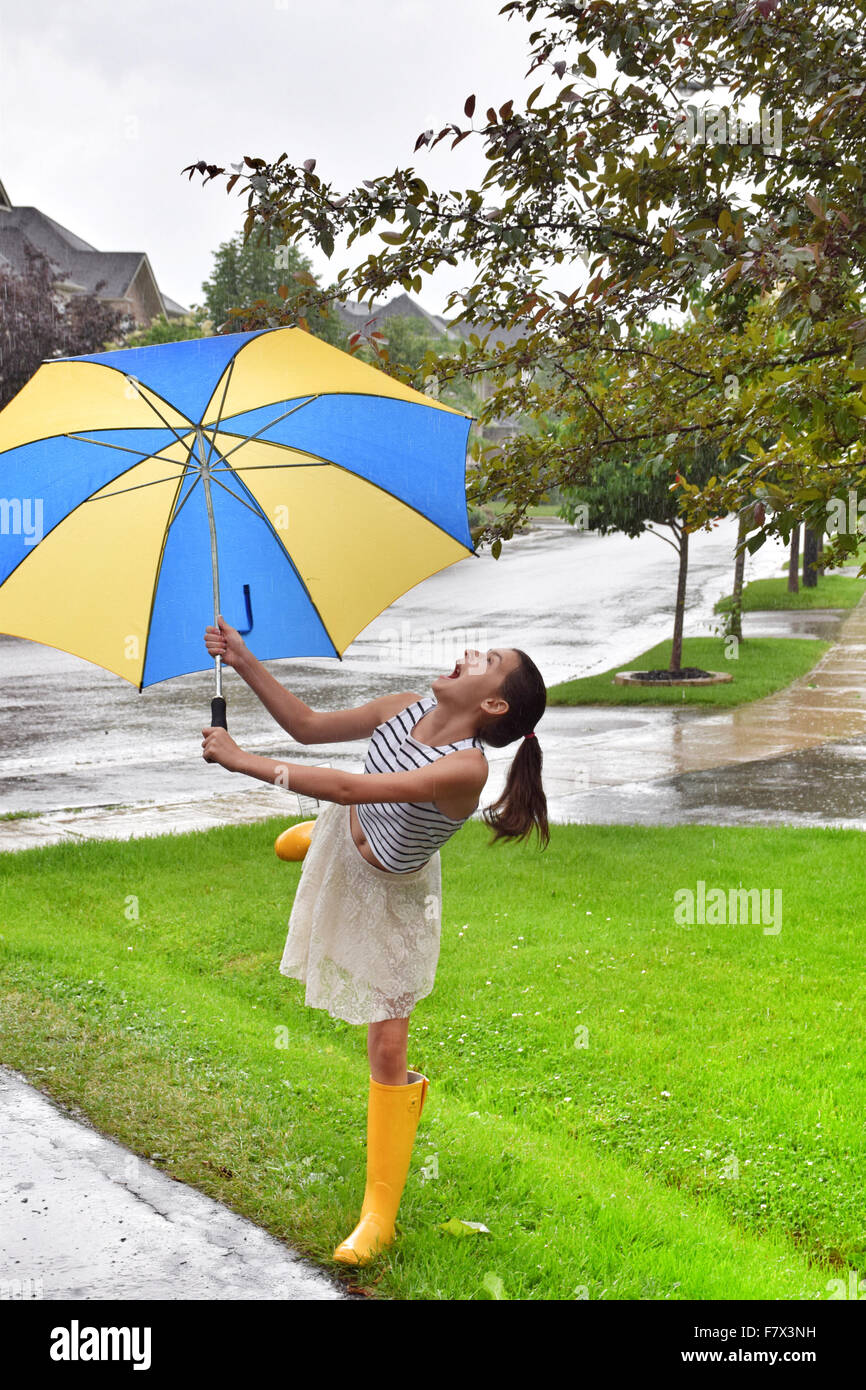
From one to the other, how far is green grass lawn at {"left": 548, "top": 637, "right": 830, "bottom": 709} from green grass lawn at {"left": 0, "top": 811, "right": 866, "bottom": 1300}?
6955 millimetres

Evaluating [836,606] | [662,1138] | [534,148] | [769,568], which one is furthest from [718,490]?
[769,568]

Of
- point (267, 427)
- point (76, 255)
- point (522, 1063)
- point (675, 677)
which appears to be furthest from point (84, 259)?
point (267, 427)

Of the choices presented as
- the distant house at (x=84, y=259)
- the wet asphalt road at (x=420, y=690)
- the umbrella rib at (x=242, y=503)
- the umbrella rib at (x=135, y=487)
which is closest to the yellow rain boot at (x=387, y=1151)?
the umbrella rib at (x=242, y=503)

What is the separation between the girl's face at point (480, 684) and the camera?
3268mm

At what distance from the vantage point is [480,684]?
3.27 m

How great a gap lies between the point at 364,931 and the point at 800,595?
25.4 metres

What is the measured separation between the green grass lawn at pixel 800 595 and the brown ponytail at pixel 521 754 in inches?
838

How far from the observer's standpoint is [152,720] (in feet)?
46.9

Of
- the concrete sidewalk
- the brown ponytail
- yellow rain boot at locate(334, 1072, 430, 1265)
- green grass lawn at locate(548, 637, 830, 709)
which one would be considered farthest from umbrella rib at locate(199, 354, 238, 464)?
green grass lawn at locate(548, 637, 830, 709)

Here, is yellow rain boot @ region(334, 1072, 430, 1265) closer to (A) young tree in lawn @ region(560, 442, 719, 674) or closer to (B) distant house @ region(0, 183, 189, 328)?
(A) young tree in lawn @ region(560, 442, 719, 674)

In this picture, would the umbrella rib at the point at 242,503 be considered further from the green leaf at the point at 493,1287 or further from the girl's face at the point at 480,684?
the green leaf at the point at 493,1287

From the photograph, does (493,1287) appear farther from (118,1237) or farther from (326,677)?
(326,677)

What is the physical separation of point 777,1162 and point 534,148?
3.93m
